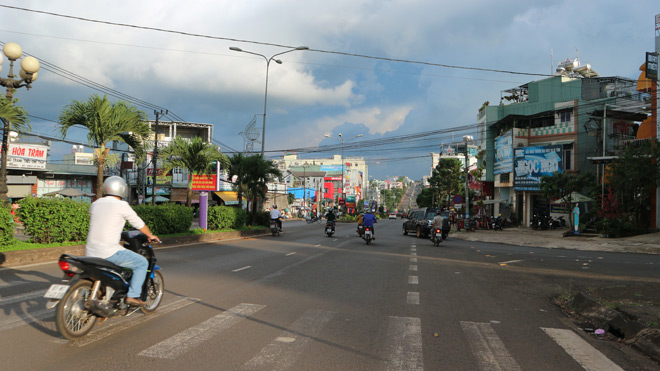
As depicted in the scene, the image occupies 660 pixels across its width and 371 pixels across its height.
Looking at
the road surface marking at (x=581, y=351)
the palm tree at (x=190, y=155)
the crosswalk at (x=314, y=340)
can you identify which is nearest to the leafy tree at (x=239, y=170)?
the palm tree at (x=190, y=155)

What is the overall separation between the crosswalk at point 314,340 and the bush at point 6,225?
515 cm

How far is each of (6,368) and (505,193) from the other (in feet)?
157

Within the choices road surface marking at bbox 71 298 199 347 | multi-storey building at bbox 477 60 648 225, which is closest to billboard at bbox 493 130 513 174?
multi-storey building at bbox 477 60 648 225

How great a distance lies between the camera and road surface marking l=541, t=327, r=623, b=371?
4684 mm

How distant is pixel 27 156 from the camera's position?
3412 cm

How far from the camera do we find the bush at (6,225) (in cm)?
1095

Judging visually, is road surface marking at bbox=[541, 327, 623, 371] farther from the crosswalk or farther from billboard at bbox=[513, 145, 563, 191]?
billboard at bbox=[513, 145, 563, 191]

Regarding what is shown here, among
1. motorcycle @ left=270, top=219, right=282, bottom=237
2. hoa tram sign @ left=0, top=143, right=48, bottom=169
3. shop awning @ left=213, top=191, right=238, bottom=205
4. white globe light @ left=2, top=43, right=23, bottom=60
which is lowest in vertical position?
motorcycle @ left=270, top=219, right=282, bottom=237

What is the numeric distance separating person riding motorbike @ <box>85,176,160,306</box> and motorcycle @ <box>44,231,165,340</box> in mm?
121

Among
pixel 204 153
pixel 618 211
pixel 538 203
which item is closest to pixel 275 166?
pixel 204 153

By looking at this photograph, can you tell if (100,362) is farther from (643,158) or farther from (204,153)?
(643,158)

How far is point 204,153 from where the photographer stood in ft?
77.6

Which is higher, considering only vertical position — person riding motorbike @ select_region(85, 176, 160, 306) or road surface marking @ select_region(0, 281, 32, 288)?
person riding motorbike @ select_region(85, 176, 160, 306)

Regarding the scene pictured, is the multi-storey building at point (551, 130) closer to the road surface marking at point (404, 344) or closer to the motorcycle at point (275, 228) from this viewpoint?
the motorcycle at point (275, 228)
